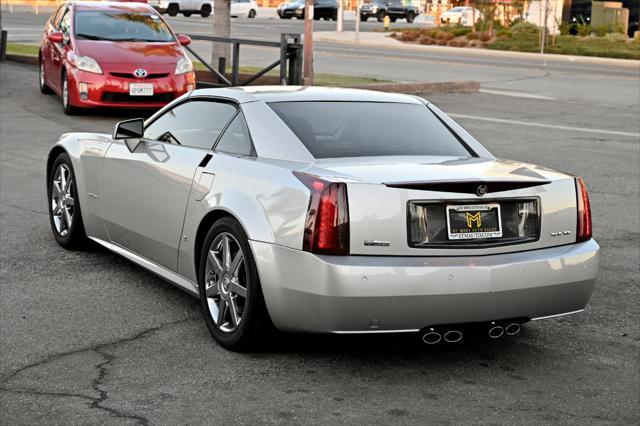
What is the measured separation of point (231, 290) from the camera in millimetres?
5836

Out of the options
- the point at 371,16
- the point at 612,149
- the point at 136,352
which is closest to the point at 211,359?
the point at 136,352

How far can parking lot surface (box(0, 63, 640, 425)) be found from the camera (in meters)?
4.96

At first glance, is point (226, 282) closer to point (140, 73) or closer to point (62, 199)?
point (62, 199)

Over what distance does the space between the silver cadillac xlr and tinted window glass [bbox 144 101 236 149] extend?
14 mm

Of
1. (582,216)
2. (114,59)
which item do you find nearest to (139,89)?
(114,59)

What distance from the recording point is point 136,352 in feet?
19.0

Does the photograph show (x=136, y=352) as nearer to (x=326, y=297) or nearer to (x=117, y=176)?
(x=326, y=297)

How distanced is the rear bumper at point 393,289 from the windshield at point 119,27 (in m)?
12.7

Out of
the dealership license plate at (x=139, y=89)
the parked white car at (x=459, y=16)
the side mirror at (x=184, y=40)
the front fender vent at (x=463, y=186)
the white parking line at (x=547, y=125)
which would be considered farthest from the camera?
the parked white car at (x=459, y=16)

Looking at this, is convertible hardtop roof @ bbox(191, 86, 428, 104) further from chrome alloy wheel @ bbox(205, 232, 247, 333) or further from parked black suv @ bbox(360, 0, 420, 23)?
parked black suv @ bbox(360, 0, 420, 23)

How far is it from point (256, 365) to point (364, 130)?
1497mm

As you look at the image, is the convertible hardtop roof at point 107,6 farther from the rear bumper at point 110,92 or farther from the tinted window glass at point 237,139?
the tinted window glass at point 237,139

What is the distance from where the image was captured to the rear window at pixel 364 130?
20.0 ft

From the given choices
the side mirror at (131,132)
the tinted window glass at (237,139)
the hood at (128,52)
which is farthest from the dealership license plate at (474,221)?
the hood at (128,52)
